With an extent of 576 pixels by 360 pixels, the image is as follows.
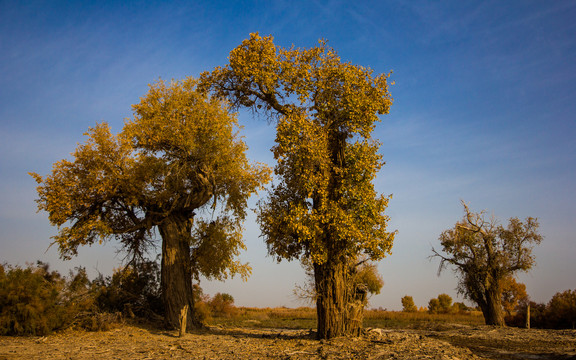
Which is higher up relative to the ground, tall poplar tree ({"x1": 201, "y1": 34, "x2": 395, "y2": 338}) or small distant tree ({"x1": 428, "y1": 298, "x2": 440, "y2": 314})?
tall poplar tree ({"x1": 201, "y1": 34, "x2": 395, "y2": 338})

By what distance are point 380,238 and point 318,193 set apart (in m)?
2.59

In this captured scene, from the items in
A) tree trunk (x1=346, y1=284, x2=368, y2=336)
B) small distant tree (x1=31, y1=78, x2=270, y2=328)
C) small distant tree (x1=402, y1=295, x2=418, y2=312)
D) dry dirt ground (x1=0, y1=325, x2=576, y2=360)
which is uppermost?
small distant tree (x1=31, y1=78, x2=270, y2=328)

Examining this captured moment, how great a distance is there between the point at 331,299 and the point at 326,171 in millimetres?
4427

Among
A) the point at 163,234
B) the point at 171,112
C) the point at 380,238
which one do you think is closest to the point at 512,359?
the point at 380,238

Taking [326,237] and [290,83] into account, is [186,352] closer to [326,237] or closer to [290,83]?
[326,237]

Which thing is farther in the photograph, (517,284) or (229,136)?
(517,284)

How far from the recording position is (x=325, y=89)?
14977 millimetres

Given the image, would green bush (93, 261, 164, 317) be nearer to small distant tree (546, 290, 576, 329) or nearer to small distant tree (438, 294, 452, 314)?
small distant tree (546, 290, 576, 329)

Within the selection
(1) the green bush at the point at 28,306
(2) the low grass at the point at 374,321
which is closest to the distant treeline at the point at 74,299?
(1) the green bush at the point at 28,306

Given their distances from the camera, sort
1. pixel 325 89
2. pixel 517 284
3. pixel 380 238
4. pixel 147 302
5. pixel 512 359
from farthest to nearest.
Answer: pixel 517 284, pixel 147 302, pixel 325 89, pixel 380 238, pixel 512 359

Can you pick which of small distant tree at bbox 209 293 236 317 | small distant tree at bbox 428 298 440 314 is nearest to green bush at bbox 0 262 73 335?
small distant tree at bbox 209 293 236 317

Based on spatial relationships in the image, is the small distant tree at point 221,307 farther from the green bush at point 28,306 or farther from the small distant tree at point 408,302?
the small distant tree at point 408,302

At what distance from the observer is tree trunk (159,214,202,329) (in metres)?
18.0

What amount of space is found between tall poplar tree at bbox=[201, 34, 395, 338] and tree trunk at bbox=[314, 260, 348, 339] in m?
0.03
